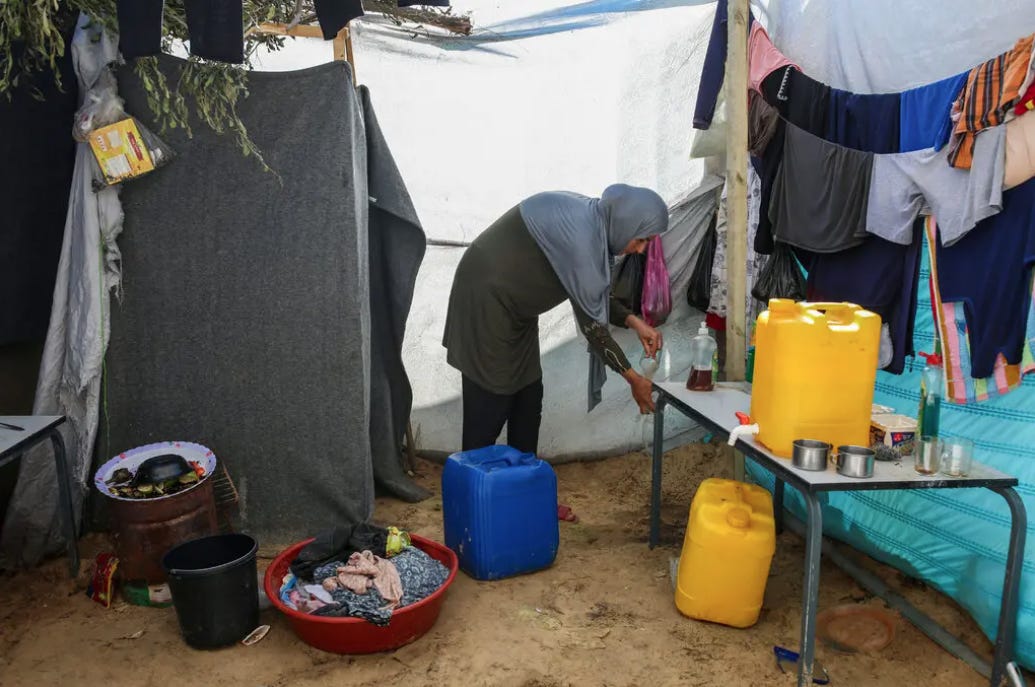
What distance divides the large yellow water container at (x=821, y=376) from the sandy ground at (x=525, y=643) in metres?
0.82

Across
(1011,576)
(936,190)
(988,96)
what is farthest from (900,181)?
(1011,576)

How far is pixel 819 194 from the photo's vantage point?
3285 mm

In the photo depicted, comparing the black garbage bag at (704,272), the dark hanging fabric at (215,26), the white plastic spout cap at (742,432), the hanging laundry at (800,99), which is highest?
the dark hanging fabric at (215,26)

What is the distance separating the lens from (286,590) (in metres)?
2.84

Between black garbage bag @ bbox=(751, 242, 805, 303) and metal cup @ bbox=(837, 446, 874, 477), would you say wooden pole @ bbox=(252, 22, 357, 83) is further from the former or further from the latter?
metal cup @ bbox=(837, 446, 874, 477)

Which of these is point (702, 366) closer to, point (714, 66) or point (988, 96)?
point (988, 96)

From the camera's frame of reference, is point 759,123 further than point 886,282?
Yes

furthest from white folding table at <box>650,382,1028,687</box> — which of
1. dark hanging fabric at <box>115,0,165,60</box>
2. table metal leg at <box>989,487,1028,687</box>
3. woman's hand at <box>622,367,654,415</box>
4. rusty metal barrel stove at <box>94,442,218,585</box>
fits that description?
dark hanging fabric at <box>115,0,165,60</box>

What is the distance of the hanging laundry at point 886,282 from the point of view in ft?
10.1

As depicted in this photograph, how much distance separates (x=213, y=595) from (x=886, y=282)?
284 centimetres

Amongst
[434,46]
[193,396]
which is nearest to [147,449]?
[193,396]

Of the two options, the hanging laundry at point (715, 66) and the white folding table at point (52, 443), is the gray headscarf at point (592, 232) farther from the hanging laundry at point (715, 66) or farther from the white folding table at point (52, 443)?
the white folding table at point (52, 443)

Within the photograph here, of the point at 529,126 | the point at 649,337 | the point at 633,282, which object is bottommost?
the point at 649,337

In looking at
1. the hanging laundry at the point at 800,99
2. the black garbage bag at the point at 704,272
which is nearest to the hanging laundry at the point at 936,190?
the hanging laundry at the point at 800,99
